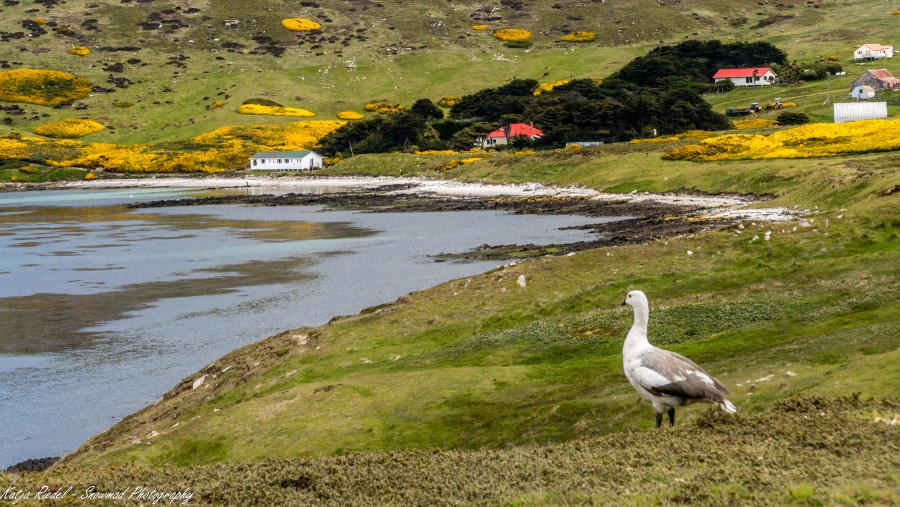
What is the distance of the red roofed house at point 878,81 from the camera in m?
138

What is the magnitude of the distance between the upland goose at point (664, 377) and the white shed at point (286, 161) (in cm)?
14700

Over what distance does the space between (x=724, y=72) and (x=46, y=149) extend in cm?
13354

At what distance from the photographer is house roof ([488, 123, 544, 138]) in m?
148

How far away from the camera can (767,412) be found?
1429cm

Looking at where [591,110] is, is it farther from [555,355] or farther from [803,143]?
[555,355]

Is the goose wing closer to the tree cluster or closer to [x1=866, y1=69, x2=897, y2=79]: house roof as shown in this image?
the tree cluster

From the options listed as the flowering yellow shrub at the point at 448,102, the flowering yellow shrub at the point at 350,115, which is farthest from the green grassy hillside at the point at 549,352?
the flowering yellow shrub at the point at 350,115

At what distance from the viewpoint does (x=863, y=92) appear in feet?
435

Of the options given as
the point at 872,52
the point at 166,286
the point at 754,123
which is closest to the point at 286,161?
the point at 754,123

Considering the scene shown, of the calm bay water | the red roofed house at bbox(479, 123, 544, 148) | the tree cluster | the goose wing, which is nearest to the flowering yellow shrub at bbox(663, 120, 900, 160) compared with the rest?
the calm bay water

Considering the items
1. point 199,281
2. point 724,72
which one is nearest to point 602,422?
point 199,281

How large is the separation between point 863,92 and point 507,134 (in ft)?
180

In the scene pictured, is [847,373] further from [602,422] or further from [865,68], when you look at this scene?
[865,68]

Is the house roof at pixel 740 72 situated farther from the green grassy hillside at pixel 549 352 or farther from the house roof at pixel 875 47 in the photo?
the green grassy hillside at pixel 549 352
